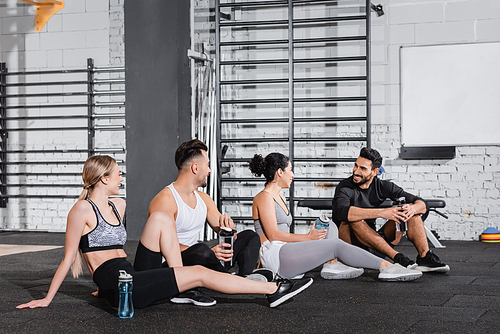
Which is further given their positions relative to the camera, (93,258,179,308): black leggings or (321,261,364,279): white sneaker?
(321,261,364,279): white sneaker

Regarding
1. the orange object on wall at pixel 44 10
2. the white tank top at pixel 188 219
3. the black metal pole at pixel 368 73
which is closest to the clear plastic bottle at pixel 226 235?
the white tank top at pixel 188 219

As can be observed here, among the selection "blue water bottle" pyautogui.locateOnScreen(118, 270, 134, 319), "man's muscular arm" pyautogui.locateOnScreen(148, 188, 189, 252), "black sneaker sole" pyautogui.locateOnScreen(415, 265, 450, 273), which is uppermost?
"man's muscular arm" pyautogui.locateOnScreen(148, 188, 189, 252)

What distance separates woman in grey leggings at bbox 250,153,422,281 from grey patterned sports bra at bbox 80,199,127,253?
2.96 feet

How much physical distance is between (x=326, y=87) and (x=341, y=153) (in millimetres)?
756

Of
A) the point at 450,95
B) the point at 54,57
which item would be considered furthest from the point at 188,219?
the point at 54,57

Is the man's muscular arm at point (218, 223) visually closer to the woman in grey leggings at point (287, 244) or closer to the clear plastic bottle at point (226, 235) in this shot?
the clear plastic bottle at point (226, 235)

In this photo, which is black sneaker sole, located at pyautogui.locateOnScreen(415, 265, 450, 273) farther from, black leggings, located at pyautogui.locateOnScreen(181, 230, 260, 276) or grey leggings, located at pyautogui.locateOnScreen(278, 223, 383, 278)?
black leggings, located at pyautogui.locateOnScreen(181, 230, 260, 276)

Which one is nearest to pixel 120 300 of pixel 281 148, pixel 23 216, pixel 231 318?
pixel 231 318

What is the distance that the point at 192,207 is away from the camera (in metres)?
2.98

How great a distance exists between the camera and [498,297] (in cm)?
292

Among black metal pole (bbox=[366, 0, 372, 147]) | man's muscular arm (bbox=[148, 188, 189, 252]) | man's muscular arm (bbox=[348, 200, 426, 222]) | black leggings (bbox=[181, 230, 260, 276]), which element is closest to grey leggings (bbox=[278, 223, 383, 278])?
black leggings (bbox=[181, 230, 260, 276])

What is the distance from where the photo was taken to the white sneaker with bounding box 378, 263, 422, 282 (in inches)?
132

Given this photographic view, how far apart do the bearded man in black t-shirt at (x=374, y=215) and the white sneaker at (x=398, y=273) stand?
149 millimetres

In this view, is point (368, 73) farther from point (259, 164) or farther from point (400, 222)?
point (259, 164)
